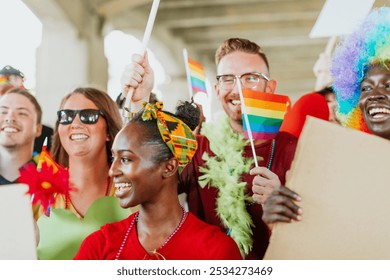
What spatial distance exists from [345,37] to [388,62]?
0.96 ft

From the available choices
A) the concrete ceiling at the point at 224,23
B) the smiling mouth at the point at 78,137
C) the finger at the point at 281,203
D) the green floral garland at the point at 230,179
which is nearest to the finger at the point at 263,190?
the finger at the point at 281,203

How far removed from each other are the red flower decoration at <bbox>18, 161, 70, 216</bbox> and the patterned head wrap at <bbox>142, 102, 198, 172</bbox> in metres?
0.42

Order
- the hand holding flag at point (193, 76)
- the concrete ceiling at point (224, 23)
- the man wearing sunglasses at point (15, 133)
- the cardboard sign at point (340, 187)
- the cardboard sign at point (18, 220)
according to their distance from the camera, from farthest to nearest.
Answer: the concrete ceiling at point (224, 23) < the hand holding flag at point (193, 76) < the man wearing sunglasses at point (15, 133) < the cardboard sign at point (18, 220) < the cardboard sign at point (340, 187)

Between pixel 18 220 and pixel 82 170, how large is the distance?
1.52 ft

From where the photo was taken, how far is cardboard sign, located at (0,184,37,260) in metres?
1.73

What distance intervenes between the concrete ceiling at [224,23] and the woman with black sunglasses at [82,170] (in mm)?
2737

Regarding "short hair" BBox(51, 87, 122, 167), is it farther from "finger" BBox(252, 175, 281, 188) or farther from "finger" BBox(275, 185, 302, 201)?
"finger" BBox(275, 185, 302, 201)

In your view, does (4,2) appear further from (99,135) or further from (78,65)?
(78,65)

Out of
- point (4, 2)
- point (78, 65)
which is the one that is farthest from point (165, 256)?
point (78, 65)

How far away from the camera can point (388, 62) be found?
1.78 meters

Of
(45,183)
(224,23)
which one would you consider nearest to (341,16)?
(45,183)

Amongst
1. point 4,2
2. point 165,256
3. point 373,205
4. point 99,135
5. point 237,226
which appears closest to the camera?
point 373,205

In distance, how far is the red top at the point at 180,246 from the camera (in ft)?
5.75

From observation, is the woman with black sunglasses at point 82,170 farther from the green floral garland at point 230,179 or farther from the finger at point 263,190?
the finger at point 263,190
